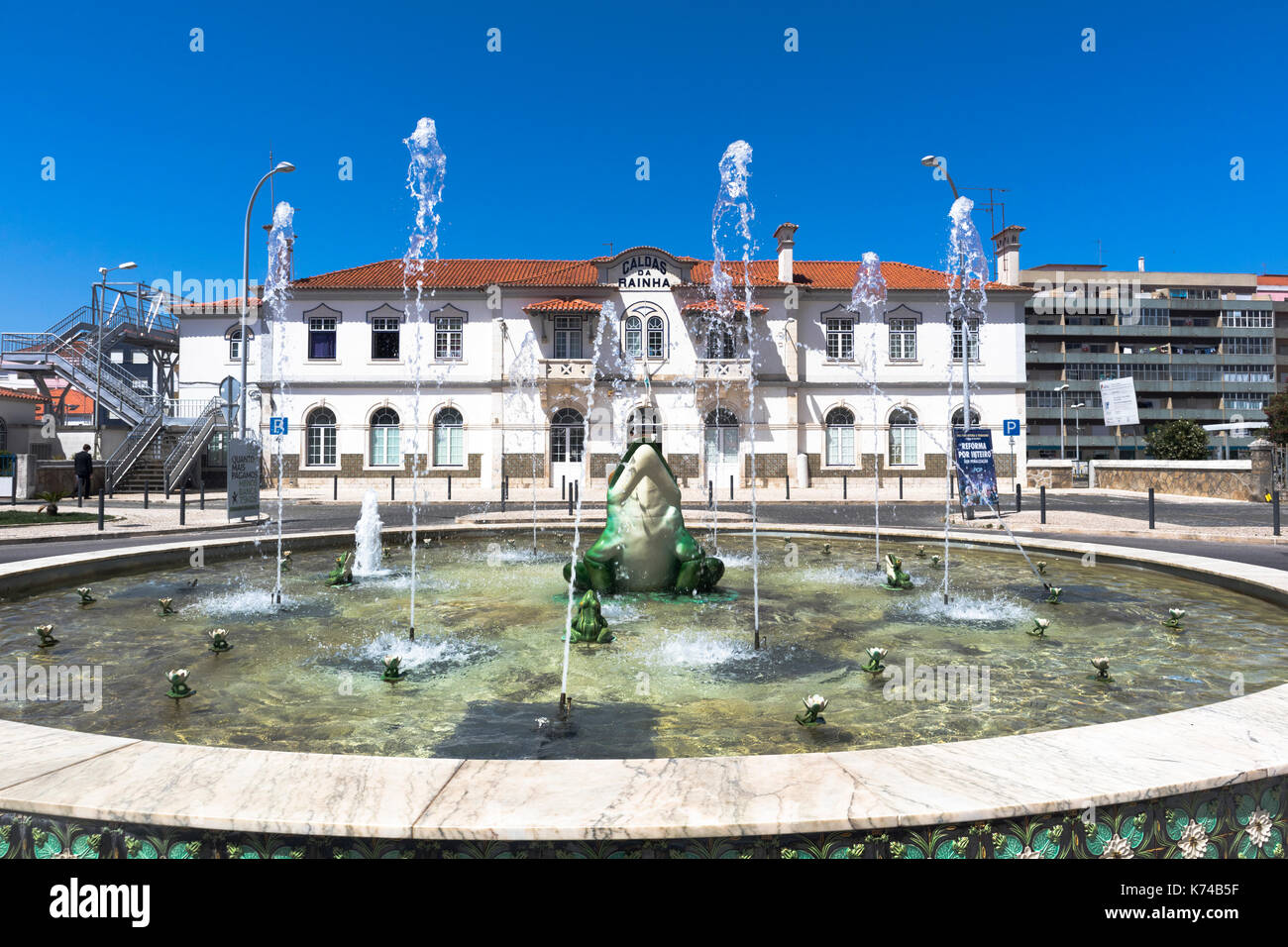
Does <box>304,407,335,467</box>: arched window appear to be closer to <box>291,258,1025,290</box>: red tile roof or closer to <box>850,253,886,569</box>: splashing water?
<box>291,258,1025,290</box>: red tile roof

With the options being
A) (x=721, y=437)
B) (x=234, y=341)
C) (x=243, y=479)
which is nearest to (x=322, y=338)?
(x=234, y=341)

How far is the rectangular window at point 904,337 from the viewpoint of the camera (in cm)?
3459

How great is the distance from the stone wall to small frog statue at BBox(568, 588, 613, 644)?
1057 inches

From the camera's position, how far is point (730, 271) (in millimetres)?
36562

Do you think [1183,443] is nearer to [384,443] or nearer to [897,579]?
[384,443]

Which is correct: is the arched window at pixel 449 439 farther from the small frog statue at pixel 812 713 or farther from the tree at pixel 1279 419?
the tree at pixel 1279 419

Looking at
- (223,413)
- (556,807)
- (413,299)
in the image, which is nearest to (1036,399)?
(413,299)

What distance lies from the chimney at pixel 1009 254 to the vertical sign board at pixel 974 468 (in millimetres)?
23074

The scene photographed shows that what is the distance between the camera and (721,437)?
1316 inches

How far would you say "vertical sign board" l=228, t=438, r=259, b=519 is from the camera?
14.7 metres

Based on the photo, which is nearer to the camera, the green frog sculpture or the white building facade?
the green frog sculpture

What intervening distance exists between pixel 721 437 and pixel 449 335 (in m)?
13.4

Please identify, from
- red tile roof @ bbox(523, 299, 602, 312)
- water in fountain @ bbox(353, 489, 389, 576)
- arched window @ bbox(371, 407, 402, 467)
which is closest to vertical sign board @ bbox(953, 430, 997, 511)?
water in fountain @ bbox(353, 489, 389, 576)
